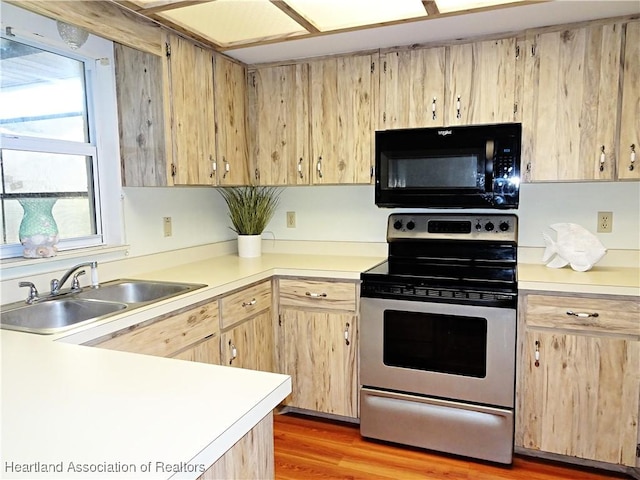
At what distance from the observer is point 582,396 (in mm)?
2131

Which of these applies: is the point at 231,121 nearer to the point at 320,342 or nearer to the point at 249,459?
the point at 320,342

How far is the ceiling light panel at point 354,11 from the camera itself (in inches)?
76.9

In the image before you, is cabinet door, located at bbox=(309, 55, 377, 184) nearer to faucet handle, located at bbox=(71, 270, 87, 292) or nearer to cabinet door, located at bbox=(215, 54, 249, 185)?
cabinet door, located at bbox=(215, 54, 249, 185)

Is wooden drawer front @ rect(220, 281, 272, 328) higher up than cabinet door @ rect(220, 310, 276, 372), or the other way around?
wooden drawer front @ rect(220, 281, 272, 328)

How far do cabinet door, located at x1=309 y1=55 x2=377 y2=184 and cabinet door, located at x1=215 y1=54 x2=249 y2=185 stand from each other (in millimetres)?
445

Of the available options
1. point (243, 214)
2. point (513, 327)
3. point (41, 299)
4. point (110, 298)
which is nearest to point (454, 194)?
point (513, 327)

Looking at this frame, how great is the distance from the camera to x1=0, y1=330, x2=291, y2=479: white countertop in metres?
0.74

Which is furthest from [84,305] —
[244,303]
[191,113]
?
[191,113]

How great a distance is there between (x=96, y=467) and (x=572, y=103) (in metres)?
2.48

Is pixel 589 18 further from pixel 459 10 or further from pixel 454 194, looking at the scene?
pixel 454 194

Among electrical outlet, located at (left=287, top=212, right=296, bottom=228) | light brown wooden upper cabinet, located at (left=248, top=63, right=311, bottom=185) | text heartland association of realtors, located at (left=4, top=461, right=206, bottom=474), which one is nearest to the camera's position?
text heartland association of realtors, located at (left=4, top=461, right=206, bottom=474)

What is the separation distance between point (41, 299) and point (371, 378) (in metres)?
1.59

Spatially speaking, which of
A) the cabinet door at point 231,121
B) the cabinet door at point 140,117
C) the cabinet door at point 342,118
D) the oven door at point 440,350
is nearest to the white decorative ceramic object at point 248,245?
the cabinet door at point 231,121

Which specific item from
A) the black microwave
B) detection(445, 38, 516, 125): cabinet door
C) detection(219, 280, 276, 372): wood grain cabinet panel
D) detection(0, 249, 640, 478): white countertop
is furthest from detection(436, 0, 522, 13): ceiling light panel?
detection(0, 249, 640, 478): white countertop
